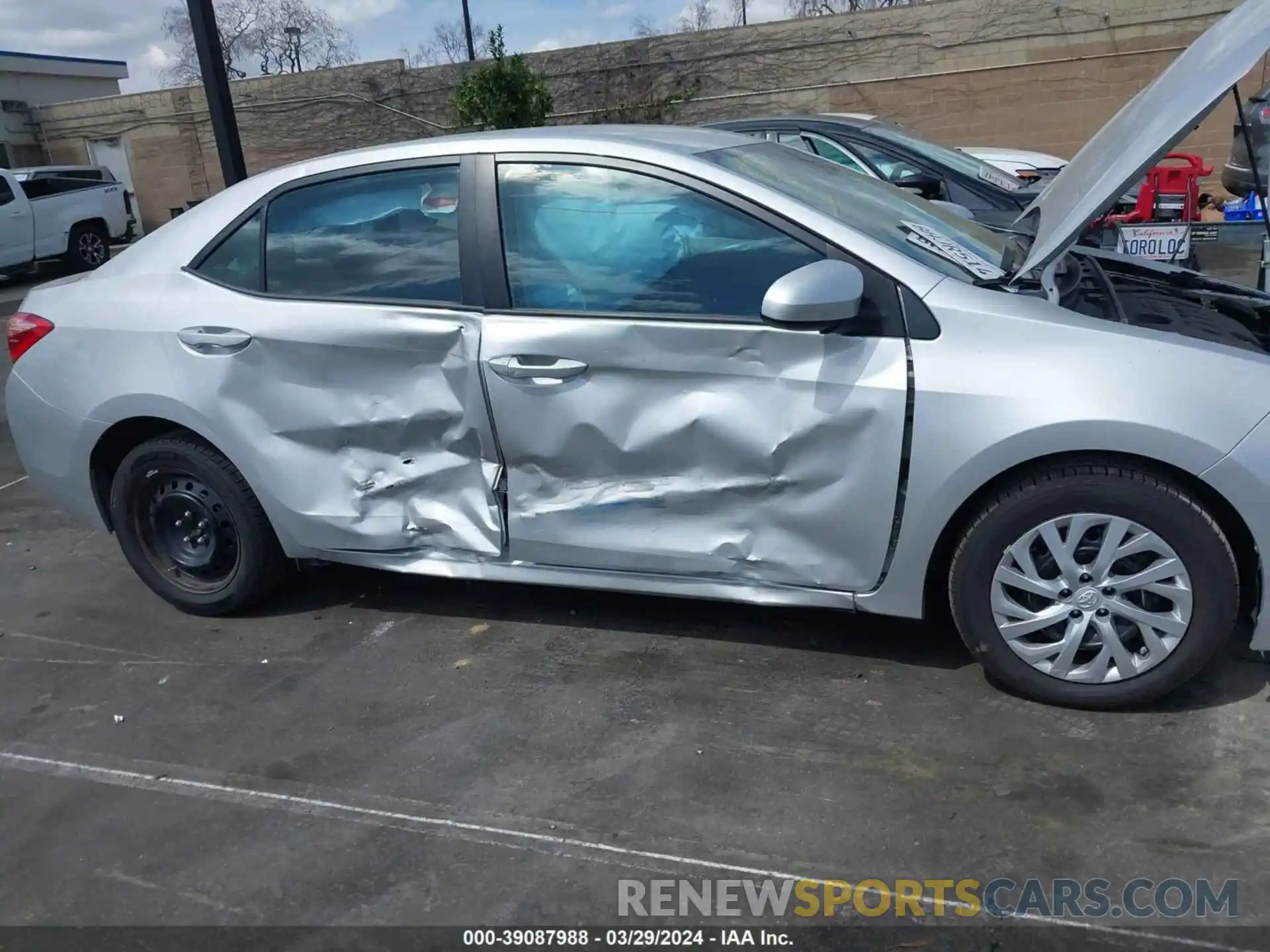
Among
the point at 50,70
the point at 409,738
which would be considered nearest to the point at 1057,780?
the point at 409,738

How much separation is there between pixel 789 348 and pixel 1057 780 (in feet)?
4.52

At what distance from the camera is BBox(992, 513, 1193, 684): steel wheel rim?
3.03 metres

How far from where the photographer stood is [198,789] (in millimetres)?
3258

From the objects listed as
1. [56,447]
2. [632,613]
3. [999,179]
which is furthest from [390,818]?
[999,179]

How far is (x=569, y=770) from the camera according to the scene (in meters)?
3.18

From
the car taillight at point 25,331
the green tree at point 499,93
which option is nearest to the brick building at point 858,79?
the green tree at point 499,93

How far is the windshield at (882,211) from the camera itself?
3402 mm

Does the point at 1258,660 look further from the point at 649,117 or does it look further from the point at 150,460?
the point at 649,117

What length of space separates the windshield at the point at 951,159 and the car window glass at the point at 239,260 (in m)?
5.49

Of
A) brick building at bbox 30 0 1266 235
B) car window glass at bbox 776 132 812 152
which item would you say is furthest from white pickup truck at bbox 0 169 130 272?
car window glass at bbox 776 132 812 152

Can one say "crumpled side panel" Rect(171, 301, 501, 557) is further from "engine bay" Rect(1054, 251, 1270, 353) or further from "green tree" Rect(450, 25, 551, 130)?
"green tree" Rect(450, 25, 551, 130)

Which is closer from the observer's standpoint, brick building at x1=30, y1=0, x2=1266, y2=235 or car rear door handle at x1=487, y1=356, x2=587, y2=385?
car rear door handle at x1=487, y1=356, x2=587, y2=385

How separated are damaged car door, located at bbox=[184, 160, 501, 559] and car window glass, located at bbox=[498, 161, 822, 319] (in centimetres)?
Answer: 23

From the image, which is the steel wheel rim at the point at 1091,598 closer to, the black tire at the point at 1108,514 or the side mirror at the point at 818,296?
the black tire at the point at 1108,514
